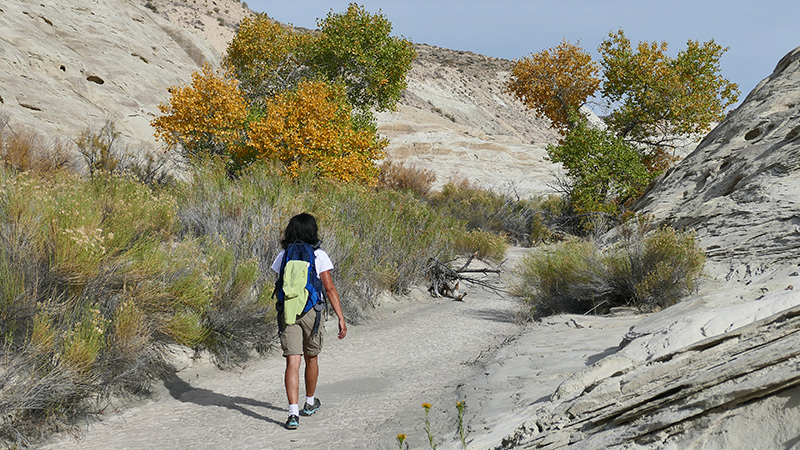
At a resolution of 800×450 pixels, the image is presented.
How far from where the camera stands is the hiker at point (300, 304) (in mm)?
3938

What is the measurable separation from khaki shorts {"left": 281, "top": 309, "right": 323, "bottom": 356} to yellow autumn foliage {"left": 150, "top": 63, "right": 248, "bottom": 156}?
8.94 metres

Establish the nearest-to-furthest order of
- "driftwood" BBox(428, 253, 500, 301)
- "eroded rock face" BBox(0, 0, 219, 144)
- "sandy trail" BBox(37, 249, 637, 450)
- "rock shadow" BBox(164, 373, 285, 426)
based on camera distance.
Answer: "sandy trail" BBox(37, 249, 637, 450) → "rock shadow" BBox(164, 373, 285, 426) → "driftwood" BBox(428, 253, 500, 301) → "eroded rock face" BBox(0, 0, 219, 144)

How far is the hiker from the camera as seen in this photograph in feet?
12.9

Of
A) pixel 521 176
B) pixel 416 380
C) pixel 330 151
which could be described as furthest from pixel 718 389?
pixel 521 176

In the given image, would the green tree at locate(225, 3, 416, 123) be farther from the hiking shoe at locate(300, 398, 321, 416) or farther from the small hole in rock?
the hiking shoe at locate(300, 398, 321, 416)

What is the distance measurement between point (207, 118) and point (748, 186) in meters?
10.5

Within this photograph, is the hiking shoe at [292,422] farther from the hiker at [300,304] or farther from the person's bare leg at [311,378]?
the person's bare leg at [311,378]

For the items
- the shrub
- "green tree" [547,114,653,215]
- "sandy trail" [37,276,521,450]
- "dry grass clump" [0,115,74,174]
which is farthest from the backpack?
"green tree" [547,114,653,215]

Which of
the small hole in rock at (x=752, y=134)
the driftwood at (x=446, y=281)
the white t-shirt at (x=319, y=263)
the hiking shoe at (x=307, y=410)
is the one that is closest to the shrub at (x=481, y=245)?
the driftwood at (x=446, y=281)

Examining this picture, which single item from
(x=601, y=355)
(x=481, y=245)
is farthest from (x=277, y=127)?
(x=601, y=355)

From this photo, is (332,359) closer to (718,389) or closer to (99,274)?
(99,274)

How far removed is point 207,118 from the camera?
12.4m

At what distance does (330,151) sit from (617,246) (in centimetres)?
694

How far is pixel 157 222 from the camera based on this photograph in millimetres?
6273
